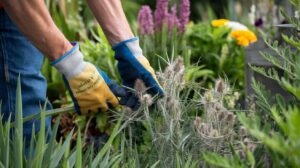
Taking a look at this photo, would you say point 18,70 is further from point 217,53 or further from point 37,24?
point 217,53

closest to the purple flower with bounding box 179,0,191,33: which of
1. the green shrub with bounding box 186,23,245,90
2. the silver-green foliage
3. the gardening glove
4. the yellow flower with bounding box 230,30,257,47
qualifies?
the green shrub with bounding box 186,23,245,90

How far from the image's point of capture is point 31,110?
8.93 feet

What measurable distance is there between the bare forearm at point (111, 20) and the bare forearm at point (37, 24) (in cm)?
27

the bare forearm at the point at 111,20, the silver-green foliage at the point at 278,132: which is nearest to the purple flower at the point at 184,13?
the bare forearm at the point at 111,20

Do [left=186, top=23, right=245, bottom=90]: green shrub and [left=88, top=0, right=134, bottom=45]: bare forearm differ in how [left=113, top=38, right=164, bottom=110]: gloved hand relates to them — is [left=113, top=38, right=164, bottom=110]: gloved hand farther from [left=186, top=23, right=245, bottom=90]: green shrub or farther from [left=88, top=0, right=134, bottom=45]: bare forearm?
[left=186, top=23, right=245, bottom=90]: green shrub

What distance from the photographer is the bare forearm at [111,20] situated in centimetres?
256

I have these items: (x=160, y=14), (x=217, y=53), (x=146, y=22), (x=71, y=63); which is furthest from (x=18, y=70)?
(x=217, y=53)

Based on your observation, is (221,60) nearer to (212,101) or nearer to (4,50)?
(4,50)

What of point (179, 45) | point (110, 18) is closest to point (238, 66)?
point (179, 45)

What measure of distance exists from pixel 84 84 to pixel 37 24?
0.27 m

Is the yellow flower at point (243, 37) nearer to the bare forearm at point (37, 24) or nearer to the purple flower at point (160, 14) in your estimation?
the purple flower at point (160, 14)

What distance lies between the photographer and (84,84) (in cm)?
238

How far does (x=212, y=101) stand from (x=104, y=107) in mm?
529

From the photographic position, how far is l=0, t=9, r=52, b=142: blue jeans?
8.72 ft
